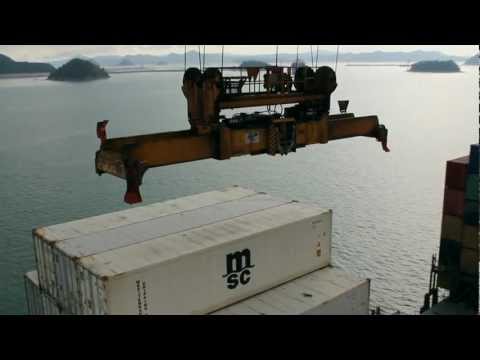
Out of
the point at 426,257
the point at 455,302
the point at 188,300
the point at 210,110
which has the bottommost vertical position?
the point at 426,257

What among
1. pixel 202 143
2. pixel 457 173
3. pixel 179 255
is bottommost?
pixel 179 255

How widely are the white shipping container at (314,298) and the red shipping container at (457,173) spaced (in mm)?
7488

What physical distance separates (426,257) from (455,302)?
15359 mm

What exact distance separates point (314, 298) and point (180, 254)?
19.3 feet

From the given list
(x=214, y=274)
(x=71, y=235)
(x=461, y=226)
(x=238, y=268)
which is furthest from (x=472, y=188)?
(x=71, y=235)

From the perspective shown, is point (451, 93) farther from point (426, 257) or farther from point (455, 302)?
point (455, 302)

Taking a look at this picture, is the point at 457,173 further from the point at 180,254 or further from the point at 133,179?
the point at 133,179

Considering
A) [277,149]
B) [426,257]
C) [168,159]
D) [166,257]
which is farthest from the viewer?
[426,257]

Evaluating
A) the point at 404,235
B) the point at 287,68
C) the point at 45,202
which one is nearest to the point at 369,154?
the point at 404,235

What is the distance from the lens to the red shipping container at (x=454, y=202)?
864 inches

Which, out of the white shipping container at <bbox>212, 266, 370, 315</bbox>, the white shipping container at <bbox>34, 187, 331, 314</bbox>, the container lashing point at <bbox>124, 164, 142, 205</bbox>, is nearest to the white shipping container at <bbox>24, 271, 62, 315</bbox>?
the white shipping container at <bbox>34, 187, 331, 314</bbox>

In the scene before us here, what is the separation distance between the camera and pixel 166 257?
14203 mm

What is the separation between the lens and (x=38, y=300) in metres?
17.6

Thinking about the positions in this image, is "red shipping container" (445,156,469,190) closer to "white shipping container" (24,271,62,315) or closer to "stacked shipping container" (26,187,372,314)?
"stacked shipping container" (26,187,372,314)
